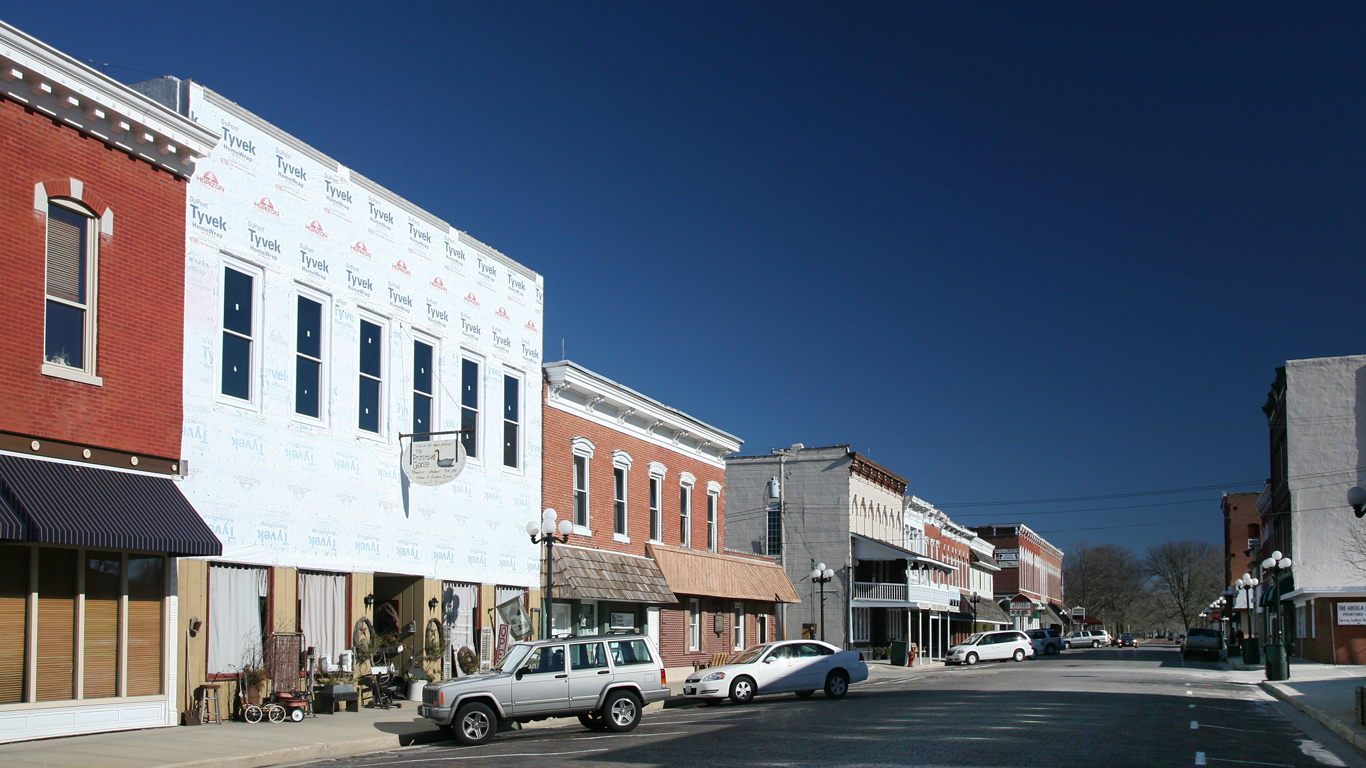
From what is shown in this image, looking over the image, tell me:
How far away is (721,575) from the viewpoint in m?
38.6

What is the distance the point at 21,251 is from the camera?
15.7 meters

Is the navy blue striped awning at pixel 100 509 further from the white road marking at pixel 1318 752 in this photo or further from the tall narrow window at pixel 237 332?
the white road marking at pixel 1318 752

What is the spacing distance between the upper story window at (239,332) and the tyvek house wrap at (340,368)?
0.66ft

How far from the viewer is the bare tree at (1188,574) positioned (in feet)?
Answer: 501

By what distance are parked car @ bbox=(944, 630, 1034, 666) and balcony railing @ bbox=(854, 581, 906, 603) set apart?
11.3 feet

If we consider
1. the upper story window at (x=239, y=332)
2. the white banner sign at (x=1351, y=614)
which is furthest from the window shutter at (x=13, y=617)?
the white banner sign at (x=1351, y=614)

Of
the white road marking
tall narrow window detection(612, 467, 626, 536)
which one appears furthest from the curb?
tall narrow window detection(612, 467, 626, 536)

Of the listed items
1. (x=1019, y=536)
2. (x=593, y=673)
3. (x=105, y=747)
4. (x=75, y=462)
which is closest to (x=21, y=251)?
(x=75, y=462)

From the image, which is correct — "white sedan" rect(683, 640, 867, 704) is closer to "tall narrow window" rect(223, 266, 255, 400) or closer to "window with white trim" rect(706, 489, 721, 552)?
"tall narrow window" rect(223, 266, 255, 400)

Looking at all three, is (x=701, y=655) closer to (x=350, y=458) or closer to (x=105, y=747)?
(x=350, y=458)

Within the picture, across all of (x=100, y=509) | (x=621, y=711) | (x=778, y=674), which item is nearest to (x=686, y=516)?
(x=778, y=674)

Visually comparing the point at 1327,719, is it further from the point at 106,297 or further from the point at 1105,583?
the point at 1105,583

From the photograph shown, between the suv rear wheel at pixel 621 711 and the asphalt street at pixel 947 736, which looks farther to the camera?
the suv rear wheel at pixel 621 711

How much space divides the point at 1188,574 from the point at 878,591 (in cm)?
11739
